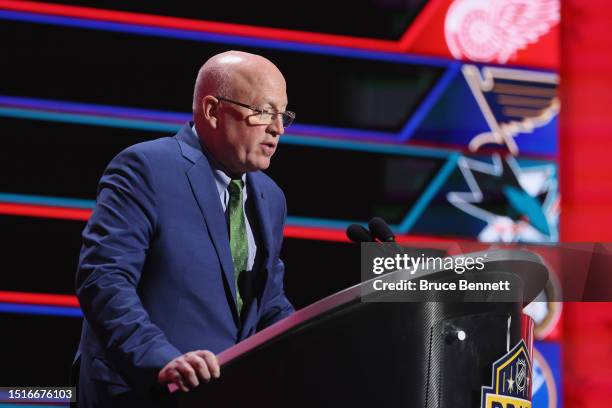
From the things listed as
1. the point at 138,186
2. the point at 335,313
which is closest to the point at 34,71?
the point at 138,186

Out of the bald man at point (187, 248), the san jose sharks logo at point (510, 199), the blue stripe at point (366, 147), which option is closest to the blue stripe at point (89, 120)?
the blue stripe at point (366, 147)

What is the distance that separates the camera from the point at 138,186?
1840 mm

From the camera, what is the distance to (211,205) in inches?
74.5

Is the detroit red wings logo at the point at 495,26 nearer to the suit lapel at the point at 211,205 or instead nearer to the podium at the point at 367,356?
the suit lapel at the point at 211,205

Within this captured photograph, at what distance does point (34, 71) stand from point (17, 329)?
0.89 m

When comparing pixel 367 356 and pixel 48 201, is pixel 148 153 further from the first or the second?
pixel 48 201

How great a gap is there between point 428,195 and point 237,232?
175 cm

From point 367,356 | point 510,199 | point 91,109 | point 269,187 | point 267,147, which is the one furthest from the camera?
point 510,199

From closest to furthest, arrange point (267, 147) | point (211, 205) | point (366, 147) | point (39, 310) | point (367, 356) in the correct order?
point (367, 356) → point (211, 205) → point (267, 147) → point (39, 310) → point (366, 147)

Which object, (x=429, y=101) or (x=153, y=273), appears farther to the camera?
(x=429, y=101)

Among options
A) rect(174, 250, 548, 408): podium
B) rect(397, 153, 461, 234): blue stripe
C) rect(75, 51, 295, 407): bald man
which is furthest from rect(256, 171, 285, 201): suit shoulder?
rect(397, 153, 461, 234): blue stripe

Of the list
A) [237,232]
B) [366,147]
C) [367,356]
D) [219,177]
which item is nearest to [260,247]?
[237,232]

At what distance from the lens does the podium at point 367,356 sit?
4.80ft

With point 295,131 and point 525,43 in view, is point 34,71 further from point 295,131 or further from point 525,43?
point 525,43
